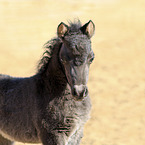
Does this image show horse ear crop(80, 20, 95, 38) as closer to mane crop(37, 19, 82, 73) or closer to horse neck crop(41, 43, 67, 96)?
mane crop(37, 19, 82, 73)

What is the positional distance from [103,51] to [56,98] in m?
12.6

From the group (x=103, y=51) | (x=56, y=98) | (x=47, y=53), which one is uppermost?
(x=103, y=51)

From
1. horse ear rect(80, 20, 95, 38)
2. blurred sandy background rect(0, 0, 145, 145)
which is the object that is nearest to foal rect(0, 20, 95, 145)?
horse ear rect(80, 20, 95, 38)

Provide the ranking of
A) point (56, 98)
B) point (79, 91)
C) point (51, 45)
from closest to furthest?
point (79, 91), point (56, 98), point (51, 45)

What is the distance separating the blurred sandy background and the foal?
96 centimetres

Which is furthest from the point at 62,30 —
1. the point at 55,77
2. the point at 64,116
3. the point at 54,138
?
the point at 54,138

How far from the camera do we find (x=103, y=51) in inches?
659

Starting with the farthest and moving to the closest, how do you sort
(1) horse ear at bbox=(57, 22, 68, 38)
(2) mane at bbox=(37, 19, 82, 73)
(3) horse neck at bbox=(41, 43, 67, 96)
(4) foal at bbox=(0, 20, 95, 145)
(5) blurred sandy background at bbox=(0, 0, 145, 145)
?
(5) blurred sandy background at bbox=(0, 0, 145, 145), (3) horse neck at bbox=(41, 43, 67, 96), (2) mane at bbox=(37, 19, 82, 73), (1) horse ear at bbox=(57, 22, 68, 38), (4) foal at bbox=(0, 20, 95, 145)

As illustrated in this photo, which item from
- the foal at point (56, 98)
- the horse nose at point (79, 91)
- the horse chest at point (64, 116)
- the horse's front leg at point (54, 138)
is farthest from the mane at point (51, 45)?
the horse's front leg at point (54, 138)

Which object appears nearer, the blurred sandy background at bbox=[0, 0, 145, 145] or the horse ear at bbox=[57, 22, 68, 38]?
the horse ear at bbox=[57, 22, 68, 38]

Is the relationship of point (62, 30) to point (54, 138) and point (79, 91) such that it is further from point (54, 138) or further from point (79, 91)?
Result: point (54, 138)

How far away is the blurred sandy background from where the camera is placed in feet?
33.3

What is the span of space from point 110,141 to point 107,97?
3.34 m

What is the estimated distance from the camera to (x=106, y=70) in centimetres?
1449
